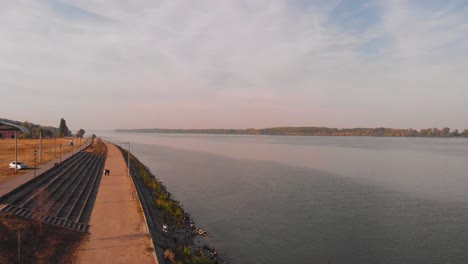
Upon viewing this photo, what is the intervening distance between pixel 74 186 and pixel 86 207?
32.5 feet

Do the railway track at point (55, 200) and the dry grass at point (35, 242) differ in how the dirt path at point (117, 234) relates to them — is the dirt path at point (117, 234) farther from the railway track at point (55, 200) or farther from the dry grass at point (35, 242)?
the railway track at point (55, 200)

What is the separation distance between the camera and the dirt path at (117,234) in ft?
61.7

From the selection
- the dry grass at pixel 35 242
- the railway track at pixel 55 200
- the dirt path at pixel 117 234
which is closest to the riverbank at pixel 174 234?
the dirt path at pixel 117 234

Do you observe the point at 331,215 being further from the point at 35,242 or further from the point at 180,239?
the point at 35,242

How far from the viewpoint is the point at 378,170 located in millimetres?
68812

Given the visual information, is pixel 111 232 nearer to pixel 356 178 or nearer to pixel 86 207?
pixel 86 207

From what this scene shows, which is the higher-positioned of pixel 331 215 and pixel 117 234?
pixel 117 234

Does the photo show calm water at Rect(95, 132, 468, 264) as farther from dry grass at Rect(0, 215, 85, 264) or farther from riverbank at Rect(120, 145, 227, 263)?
dry grass at Rect(0, 215, 85, 264)

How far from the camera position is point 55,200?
2966 centimetres

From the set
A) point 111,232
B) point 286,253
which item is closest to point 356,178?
point 286,253

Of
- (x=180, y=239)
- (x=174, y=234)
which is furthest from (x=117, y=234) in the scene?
(x=174, y=234)

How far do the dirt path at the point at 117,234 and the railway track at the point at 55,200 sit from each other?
1.11 metres

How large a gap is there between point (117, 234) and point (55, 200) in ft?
36.2

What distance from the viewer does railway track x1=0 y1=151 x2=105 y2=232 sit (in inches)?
938
